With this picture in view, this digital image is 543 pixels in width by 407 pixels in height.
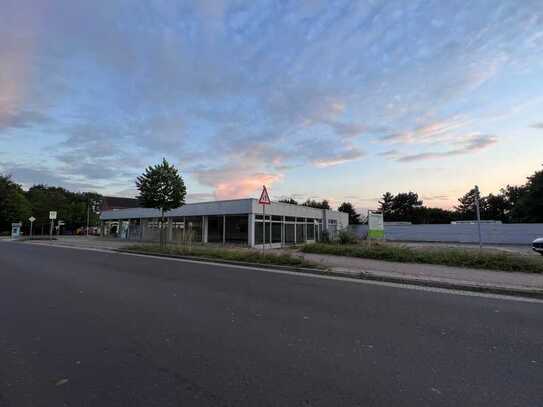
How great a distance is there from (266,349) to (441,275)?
7296 millimetres

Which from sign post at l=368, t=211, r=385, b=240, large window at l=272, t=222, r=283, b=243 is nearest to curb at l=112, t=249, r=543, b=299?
sign post at l=368, t=211, r=385, b=240

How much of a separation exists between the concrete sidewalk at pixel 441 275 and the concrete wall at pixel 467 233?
1582 cm

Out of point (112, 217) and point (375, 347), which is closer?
point (375, 347)

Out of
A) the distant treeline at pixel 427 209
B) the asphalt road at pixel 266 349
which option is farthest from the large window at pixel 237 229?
the distant treeline at pixel 427 209

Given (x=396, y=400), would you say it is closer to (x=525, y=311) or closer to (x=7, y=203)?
(x=525, y=311)

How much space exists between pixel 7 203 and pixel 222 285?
60822mm

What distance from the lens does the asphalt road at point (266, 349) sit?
9.53 feet

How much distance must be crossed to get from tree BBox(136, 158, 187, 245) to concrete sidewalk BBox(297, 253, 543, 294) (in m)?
10.8

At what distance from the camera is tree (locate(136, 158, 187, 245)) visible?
1828cm

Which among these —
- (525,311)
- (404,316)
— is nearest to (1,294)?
(404,316)

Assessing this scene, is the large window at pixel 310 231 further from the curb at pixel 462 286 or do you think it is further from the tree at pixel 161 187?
the curb at pixel 462 286

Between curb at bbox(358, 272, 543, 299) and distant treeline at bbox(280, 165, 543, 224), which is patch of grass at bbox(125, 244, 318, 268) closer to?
curb at bbox(358, 272, 543, 299)

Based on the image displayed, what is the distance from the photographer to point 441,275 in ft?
30.1

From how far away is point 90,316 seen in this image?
522 centimetres
